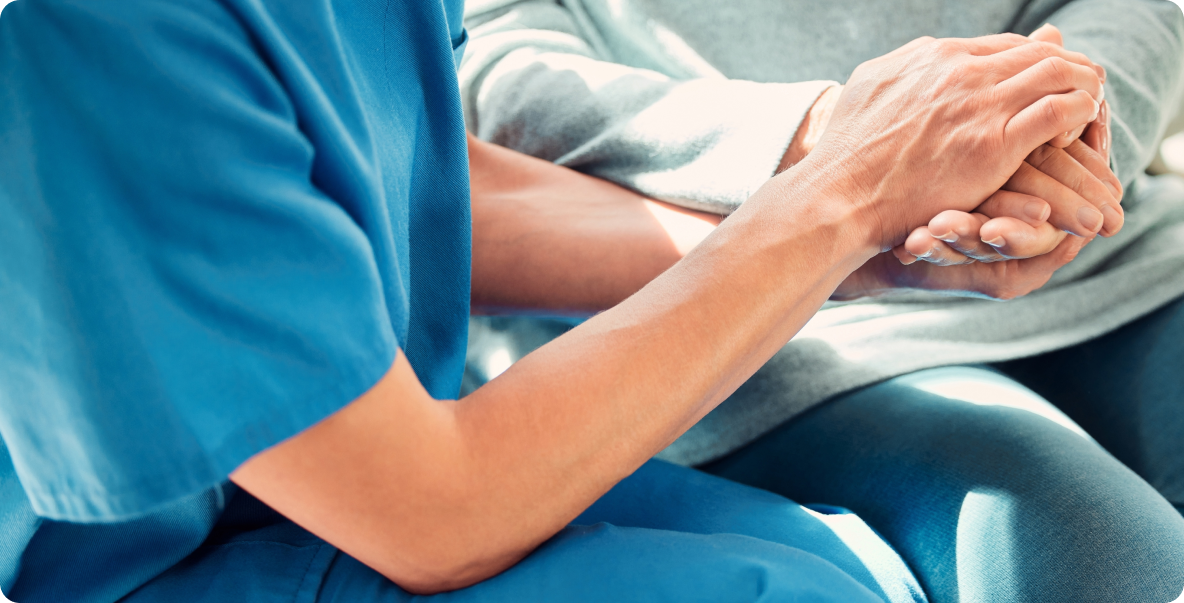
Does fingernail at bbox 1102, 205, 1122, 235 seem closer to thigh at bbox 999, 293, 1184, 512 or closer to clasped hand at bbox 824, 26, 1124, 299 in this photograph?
clasped hand at bbox 824, 26, 1124, 299

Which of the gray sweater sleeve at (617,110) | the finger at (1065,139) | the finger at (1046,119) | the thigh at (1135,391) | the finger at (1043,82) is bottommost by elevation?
the thigh at (1135,391)

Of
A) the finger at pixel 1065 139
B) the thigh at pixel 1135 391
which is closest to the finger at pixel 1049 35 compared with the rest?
the finger at pixel 1065 139

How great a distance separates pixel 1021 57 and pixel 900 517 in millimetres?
425

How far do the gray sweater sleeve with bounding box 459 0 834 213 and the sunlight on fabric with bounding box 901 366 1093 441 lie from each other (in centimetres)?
28

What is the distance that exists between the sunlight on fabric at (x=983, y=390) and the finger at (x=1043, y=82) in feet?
0.86

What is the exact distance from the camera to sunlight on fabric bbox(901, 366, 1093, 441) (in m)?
0.71

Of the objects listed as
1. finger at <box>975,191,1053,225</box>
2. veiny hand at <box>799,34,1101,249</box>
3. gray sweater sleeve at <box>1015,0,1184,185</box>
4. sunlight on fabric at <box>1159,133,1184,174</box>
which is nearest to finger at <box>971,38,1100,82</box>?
→ veiny hand at <box>799,34,1101,249</box>

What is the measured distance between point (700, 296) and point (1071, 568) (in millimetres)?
379

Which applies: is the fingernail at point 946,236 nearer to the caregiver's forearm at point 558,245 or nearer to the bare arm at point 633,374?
the bare arm at point 633,374

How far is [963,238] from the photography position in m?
0.61

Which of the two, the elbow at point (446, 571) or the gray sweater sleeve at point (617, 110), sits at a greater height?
the gray sweater sleeve at point (617, 110)

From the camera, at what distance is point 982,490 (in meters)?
0.63

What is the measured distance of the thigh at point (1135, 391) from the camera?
2.51 ft

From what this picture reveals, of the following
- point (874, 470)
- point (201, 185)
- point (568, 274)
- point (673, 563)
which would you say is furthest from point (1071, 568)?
point (201, 185)
